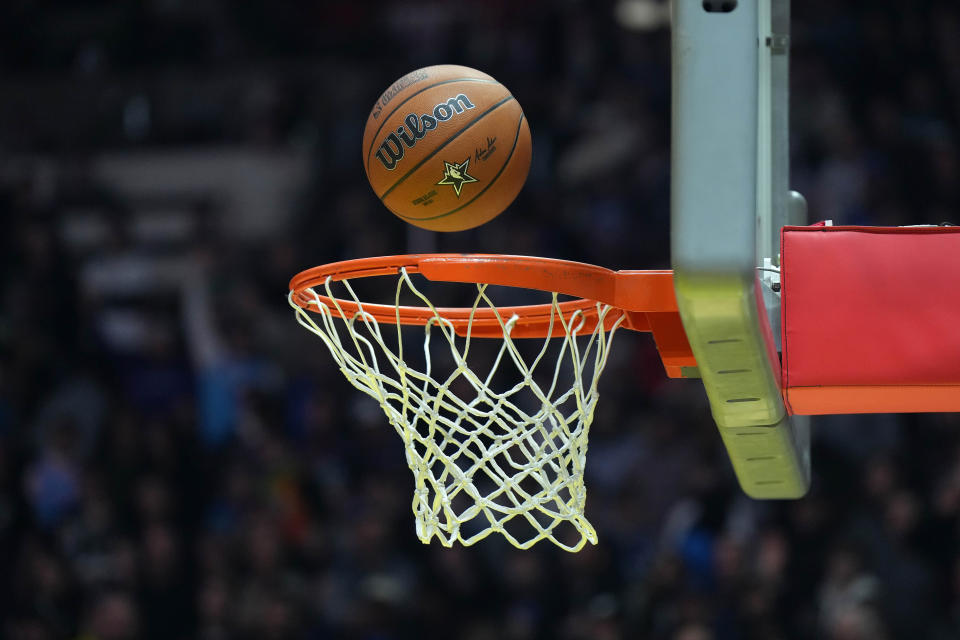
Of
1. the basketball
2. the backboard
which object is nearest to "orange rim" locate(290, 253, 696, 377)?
the basketball

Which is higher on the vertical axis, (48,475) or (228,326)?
(228,326)

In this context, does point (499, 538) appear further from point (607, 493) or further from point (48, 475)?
point (48, 475)

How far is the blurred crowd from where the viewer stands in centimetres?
Answer: 507

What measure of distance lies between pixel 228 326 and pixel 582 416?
13.2 ft

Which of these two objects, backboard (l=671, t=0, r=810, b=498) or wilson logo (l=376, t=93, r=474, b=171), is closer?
backboard (l=671, t=0, r=810, b=498)

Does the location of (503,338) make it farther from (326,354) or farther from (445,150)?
(326,354)

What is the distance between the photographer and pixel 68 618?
5727 mm

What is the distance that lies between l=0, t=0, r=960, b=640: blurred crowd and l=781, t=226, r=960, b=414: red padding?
270cm

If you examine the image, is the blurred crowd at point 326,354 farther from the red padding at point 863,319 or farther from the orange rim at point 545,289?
the red padding at point 863,319

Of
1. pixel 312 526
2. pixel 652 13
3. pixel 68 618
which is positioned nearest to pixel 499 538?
pixel 312 526

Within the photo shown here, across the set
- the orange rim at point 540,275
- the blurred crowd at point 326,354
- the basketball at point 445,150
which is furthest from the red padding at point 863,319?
the blurred crowd at point 326,354

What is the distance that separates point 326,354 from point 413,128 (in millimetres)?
3911

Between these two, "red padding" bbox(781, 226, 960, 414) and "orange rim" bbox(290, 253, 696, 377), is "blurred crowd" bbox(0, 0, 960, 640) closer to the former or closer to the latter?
"orange rim" bbox(290, 253, 696, 377)

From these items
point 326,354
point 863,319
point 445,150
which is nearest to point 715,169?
point 863,319
